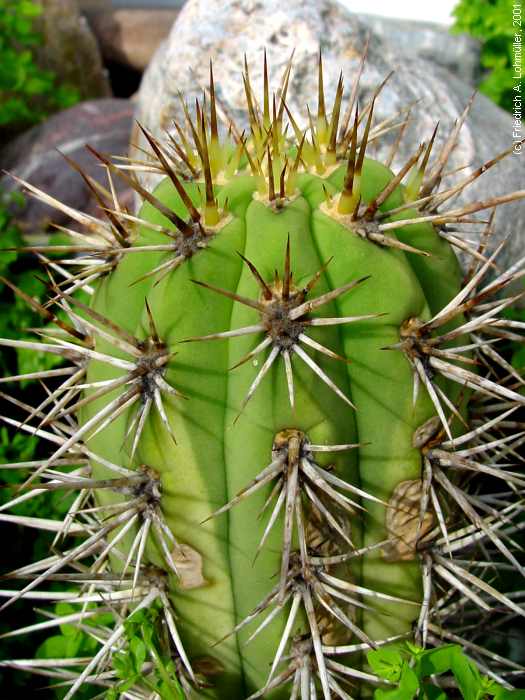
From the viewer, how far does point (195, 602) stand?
123 centimetres

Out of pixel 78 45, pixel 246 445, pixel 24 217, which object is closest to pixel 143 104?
pixel 24 217

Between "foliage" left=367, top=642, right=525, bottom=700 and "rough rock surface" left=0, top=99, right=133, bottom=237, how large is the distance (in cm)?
317

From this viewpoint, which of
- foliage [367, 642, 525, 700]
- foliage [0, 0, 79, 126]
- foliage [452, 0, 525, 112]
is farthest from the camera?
foliage [0, 0, 79, 126]

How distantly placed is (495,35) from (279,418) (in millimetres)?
3426

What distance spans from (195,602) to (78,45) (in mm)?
5926

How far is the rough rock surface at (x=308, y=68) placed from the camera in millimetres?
2367

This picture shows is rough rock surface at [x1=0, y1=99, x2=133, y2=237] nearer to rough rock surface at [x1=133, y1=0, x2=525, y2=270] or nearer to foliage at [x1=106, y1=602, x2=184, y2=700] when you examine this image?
rough rock surface at [x1=133, y1=0, x2=525, y2=270]

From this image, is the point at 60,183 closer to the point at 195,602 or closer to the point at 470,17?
the point at 470,17

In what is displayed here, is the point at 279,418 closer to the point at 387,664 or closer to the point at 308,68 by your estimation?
the point at 387,664

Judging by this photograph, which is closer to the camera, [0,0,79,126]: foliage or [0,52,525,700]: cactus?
[0,52,525,700]: cactus

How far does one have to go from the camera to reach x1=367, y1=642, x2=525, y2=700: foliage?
1.04m

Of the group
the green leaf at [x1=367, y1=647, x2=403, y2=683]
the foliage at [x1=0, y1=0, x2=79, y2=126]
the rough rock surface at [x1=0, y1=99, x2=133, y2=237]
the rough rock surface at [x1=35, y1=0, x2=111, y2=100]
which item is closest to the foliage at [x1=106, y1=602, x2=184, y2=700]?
the green leaf at [x1=367, y1=647, x2=403, y2=683]

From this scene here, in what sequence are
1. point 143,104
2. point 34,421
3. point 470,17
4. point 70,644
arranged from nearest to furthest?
point 70,644, point 34,421, point 143,104, point 470,17

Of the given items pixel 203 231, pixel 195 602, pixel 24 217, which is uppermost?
pixel 203 231
